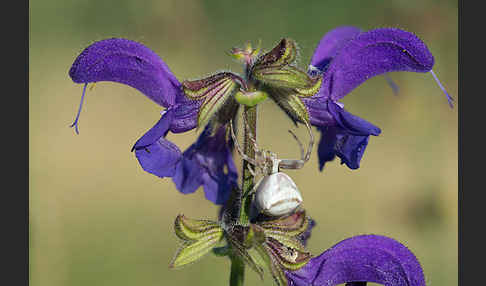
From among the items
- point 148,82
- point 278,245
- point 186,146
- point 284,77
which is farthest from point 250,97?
point 186,146

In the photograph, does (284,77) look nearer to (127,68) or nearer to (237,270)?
(127,68)

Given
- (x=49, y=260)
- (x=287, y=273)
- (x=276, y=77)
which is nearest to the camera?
(x=276, y=77)

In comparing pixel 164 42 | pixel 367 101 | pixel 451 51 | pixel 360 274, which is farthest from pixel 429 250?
pixel 164 42

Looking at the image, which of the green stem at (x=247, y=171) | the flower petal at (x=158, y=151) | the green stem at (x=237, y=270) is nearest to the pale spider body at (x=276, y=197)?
the green stem at (x=247, y=171)

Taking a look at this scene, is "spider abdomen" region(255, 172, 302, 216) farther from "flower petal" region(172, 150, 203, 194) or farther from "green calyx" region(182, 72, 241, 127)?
"flower petal" region(172, 150, 203, 194)

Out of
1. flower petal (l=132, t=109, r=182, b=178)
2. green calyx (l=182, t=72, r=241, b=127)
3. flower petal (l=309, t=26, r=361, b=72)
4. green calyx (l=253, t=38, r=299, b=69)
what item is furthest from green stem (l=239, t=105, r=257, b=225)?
flower petal (l=309, t=26, r=361, b=72)

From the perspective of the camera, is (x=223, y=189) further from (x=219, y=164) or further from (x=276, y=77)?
(x=276, y=77)
